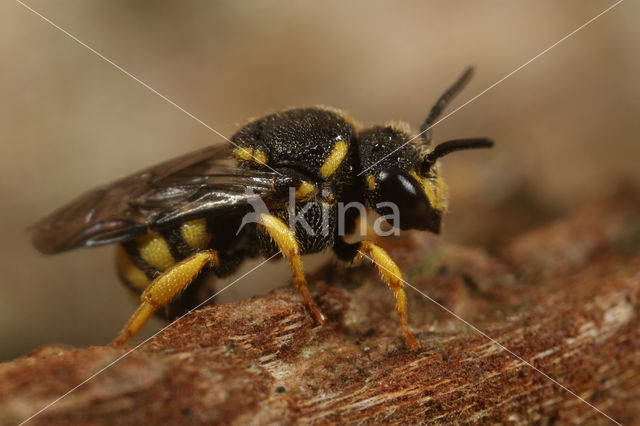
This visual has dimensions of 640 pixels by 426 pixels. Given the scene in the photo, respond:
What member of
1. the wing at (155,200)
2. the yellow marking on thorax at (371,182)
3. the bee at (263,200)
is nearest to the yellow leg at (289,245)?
the bee at (263,200)

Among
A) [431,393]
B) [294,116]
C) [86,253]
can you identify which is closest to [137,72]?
[86,253]

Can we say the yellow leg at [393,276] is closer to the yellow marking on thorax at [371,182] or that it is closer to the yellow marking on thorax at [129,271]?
the yellow marking on thorax at [371,182]

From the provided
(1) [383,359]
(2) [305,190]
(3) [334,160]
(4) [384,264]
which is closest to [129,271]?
(2) [305,190]

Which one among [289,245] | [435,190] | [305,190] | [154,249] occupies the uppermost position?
[154,249]

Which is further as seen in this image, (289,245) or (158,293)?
(289,245)

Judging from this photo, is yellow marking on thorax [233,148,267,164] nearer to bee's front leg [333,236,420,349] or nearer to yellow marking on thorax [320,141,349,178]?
yellow marking on thorax [320,141,349,178]

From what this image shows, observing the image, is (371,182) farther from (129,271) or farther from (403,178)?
(129,271)

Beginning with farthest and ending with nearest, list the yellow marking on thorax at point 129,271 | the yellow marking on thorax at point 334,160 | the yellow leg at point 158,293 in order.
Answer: the yellow marking on thorax at point 129,271 < the yellow marking on thorax at point 334,160 < the yellow leg at point 158,293
